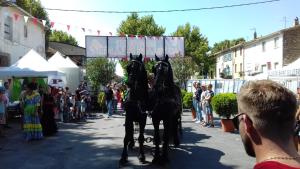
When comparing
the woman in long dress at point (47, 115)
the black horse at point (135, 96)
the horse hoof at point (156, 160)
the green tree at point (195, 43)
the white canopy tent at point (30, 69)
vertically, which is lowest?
the horse hoof at point (156, 160)

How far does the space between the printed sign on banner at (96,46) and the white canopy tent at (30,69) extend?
28.8ft

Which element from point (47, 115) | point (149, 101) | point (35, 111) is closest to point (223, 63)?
point (47, 115)

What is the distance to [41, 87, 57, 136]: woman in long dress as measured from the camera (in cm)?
Result: 1492

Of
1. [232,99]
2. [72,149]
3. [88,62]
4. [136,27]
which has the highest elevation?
[136,27]

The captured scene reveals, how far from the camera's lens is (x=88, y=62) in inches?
1752

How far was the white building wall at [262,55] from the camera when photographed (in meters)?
45.8

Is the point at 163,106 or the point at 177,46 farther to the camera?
the point at 177,46

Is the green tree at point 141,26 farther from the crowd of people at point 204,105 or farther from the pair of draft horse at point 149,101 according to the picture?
the pair of draft horse at point 149,101

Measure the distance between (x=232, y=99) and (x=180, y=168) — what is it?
7406 millimetres

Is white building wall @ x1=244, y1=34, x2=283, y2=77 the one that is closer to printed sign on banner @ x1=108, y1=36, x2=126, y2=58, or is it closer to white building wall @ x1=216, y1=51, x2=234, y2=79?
white building wall @ x1=216, y1=51, x2=234, y2=79

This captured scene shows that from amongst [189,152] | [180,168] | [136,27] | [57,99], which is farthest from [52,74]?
[136,27]

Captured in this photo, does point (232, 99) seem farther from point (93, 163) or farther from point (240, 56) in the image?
point (240, 56)

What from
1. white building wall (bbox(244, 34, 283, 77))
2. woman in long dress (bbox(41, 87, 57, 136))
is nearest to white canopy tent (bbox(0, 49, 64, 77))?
woman in long dress (bbox(41, 87, 57, 136))

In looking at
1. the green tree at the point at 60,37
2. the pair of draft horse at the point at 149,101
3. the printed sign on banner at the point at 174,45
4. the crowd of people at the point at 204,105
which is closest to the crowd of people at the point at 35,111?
the pair of draft horse at the point at 149,101
